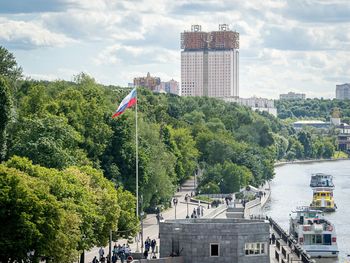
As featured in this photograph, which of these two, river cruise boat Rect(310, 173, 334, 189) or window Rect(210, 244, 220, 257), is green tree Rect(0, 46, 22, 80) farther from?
window Rect(210, 244, 220, 257)

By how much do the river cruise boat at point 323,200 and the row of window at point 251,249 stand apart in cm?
7999

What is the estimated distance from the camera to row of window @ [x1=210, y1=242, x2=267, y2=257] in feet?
228

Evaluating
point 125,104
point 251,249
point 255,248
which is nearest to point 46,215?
point 251,249

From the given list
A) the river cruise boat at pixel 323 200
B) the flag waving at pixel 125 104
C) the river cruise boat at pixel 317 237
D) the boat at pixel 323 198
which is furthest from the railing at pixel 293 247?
the boat at pixel 323 198

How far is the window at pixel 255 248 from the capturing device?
2756 inches

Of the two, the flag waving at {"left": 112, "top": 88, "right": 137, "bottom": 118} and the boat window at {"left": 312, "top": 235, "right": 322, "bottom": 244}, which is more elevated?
the flag waving at {"left": 112, "top": 88, "right": 137, "bottom": 118}

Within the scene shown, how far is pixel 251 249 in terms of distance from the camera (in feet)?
230

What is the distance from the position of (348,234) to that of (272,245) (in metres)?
25.8

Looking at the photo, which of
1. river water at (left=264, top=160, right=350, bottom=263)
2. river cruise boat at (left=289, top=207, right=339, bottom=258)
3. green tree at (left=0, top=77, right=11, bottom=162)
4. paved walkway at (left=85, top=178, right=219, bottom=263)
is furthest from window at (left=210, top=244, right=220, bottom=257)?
river cruise boat at (left=289, top=207, right=339, bottom=258)

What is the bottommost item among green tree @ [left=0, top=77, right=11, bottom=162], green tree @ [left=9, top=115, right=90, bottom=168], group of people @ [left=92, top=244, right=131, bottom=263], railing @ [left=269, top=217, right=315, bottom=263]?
group of people @ [left=92, top=244, right=131, bottom=263]

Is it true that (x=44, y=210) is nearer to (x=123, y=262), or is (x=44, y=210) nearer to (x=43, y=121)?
(x=123, y=262)

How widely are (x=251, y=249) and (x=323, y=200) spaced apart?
83.8 meters

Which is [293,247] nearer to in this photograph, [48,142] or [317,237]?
[317,237]

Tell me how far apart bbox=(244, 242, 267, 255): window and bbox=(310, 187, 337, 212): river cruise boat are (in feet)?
263
